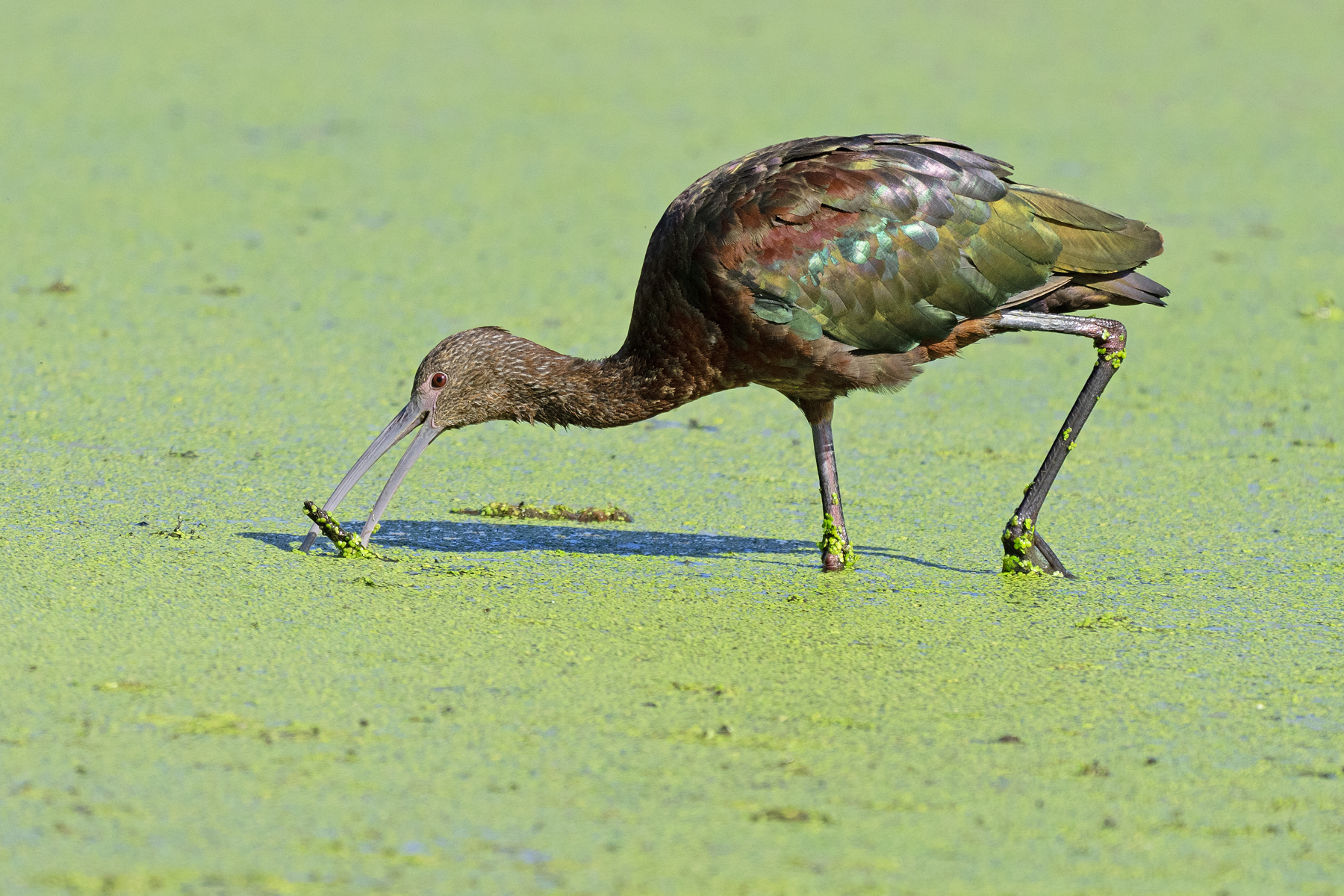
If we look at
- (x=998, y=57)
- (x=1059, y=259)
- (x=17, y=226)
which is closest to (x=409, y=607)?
(x=1059, y=259)

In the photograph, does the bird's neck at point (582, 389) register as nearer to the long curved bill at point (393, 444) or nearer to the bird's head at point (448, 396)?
the bird's head at point (448, 396)

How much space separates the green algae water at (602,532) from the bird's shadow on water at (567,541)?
→ 0.03 metres

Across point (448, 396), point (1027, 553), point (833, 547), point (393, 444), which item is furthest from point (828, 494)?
point (393, 444)

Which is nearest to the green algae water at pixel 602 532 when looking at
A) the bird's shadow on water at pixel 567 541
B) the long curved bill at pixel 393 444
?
the bird's shadow on water at pixel 567 541

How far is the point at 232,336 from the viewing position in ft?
24.3

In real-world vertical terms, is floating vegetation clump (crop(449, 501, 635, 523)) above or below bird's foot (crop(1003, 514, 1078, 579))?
below

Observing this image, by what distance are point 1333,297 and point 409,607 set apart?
5538 millimetres

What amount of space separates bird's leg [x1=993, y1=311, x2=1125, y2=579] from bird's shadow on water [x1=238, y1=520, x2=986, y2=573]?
0.19m

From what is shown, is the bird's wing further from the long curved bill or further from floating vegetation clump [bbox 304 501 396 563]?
floating vegetation clump [bbox 304 501 396 563]

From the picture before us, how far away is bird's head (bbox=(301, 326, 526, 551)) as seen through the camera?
543cm

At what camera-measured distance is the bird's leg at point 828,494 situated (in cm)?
544

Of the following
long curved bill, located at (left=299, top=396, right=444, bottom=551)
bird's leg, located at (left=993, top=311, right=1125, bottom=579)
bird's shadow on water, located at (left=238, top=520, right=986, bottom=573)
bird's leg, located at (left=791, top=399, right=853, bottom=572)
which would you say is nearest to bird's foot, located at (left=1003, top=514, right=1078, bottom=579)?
bird's leg, located at (left=993, top=311, right=1125, bottom=579)

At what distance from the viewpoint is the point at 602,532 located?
570 cm

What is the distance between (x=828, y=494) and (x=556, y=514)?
0.96 m
